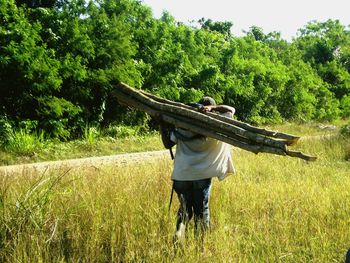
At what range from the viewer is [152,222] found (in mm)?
4441

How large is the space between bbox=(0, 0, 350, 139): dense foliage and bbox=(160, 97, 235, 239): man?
8.83 meters

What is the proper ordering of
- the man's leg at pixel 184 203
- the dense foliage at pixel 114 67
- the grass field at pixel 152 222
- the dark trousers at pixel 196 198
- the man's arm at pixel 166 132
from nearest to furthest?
the grass field at pixel 152 222 → the man's leg at pixel 184 203 → the dark trousers at pixel 196 198 → the man's arm at pixel 166 132 → the dense foliage at pixel 114 67

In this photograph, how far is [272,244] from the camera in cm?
461

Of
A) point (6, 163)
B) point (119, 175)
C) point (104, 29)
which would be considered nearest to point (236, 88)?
point (104, 29)

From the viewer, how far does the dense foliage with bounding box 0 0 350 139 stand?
12891 mm

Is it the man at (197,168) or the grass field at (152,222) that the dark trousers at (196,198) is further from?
the grass field at (152,222)

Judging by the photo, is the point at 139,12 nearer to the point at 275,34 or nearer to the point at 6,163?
the point at 6,163

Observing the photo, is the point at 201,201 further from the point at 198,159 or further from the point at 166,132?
the point at 166,132

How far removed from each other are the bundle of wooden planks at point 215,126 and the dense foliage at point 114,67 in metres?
8.39

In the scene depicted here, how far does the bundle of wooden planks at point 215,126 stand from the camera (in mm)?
3875

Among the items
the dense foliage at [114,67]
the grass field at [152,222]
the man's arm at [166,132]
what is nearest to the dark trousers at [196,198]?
the grass field at [152,222]

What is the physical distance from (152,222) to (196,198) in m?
0.54

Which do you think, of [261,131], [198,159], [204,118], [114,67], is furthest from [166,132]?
[114,67]

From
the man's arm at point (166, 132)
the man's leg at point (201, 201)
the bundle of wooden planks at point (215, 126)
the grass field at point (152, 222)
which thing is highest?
the bundle of wooden planks at point (215, 126)
